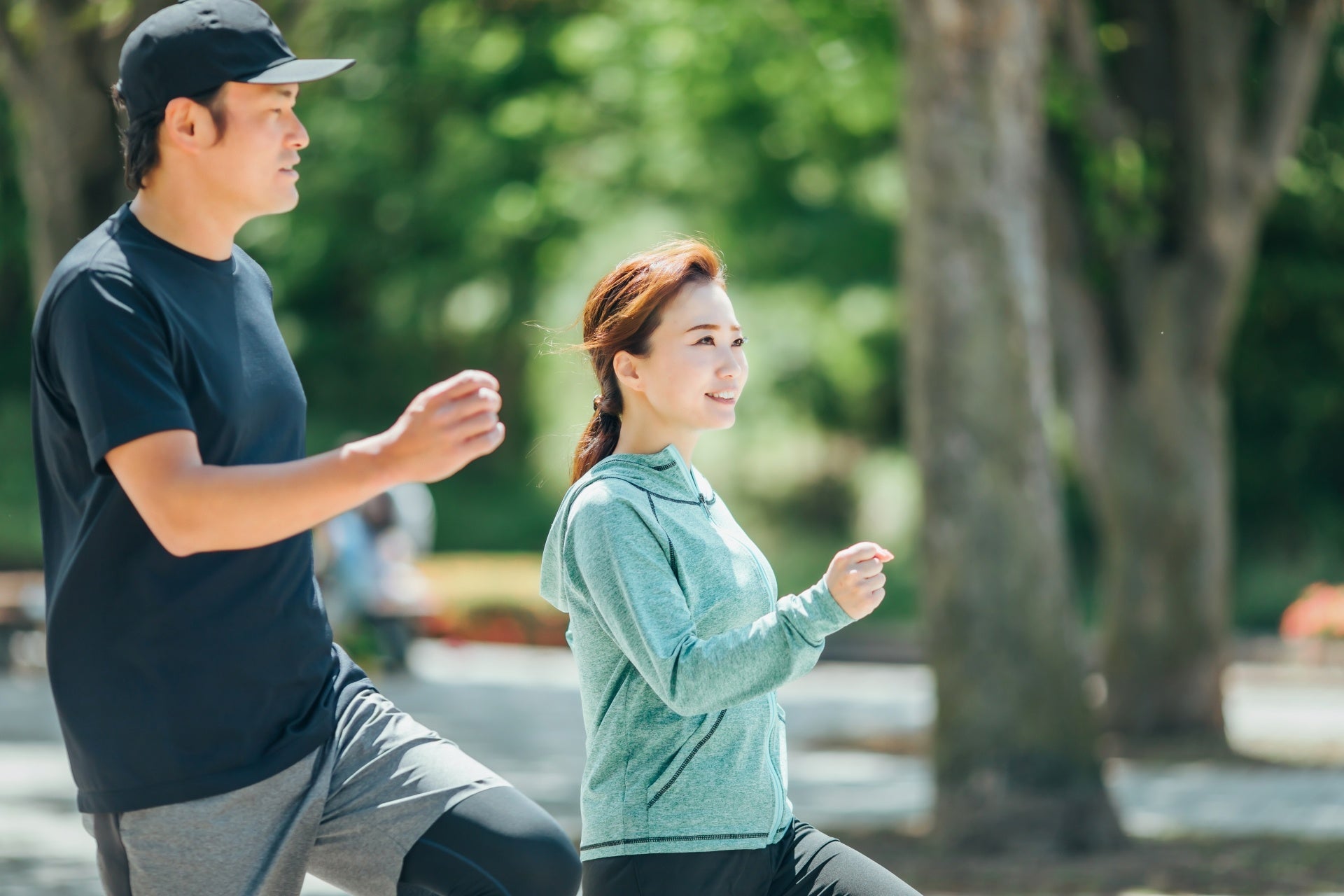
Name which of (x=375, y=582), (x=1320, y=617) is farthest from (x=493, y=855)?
(x=1320, y=617)

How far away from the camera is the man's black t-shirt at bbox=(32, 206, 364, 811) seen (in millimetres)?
2740

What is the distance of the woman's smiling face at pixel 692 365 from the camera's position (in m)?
3.15

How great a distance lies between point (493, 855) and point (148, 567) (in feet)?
2.35

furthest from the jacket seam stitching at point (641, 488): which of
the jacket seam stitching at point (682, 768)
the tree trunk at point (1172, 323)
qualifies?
the tree trunk at point (1172, 323)

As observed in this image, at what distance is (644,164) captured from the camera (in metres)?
20.2

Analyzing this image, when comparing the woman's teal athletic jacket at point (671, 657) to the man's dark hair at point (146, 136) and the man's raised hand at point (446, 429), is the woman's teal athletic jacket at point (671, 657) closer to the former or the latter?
the man's raised hand at point (446, 429)

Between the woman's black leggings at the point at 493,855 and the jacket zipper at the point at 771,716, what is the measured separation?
346mm

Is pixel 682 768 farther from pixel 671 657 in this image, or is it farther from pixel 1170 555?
pixel 1170 555

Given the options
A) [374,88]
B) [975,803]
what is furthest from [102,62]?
[374,88]

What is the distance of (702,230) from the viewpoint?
48.9ft

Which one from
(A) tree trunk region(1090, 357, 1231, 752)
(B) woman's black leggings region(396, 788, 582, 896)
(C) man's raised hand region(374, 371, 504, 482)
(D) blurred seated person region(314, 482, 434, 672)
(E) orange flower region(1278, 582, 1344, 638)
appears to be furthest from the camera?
(E) orange flower region(1278, 582, 1344, 638)

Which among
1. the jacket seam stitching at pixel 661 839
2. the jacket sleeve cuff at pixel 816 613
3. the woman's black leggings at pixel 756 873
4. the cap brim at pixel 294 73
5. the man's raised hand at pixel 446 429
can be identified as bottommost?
the woman's black leggings at pixel 756 873

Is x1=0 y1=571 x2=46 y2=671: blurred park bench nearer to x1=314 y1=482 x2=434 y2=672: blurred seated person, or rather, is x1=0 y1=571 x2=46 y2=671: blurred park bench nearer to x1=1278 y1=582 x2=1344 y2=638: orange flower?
x1=314 y1=482 x2=434 y2=672: blurred seated person

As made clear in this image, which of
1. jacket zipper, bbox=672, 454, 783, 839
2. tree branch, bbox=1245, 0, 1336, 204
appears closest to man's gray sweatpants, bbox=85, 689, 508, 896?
jacket zipper, bbox=672, 454, 783, 839
